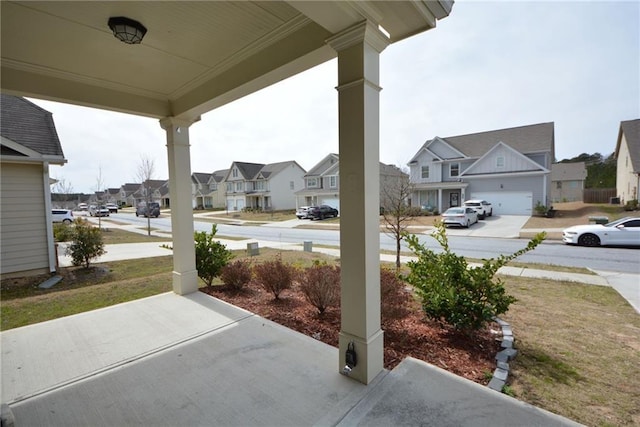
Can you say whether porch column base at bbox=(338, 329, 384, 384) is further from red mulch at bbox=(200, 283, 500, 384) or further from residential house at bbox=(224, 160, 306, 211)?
residential house at bbox=(224, 160, 306, 211)

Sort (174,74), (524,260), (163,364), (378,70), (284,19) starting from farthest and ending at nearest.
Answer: (524,260)
(174,74)
(163,364)
(284,19)
(378,70)

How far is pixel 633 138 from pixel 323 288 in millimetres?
29143

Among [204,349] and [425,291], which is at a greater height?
[425,291]

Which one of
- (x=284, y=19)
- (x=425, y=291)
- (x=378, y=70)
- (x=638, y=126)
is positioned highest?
(x=638, y=126)

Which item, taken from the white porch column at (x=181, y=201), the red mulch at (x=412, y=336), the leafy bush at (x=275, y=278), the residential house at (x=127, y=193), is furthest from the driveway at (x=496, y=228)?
the residential house at (x=127, y=193)

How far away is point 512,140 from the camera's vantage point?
78.9 feet

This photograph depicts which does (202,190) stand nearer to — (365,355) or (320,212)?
(320,212)

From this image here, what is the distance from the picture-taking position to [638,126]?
21.6m

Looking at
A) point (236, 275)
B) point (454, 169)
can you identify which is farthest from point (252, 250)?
point (454, 169)

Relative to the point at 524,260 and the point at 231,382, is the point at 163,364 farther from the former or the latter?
the point at 524,260

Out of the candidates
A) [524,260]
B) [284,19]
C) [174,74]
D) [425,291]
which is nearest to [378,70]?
[284,19]

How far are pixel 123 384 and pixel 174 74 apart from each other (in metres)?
3.84

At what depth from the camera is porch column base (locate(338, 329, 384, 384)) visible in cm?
259

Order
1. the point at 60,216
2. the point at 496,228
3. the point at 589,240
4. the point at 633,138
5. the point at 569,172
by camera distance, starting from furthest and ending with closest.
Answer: the point at 569,172 < the point at 60,216 < the point at 633,138 < the point at 496,228 < the point at 589,240
